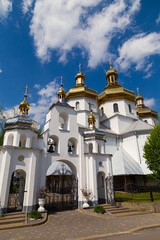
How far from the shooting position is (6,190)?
28.8ft

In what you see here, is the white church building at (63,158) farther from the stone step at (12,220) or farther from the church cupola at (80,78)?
the church cupola at (80,78)

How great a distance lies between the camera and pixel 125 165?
17.3m

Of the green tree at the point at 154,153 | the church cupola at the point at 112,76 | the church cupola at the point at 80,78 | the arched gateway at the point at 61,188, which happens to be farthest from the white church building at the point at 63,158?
the church cupola at the point at 112,76

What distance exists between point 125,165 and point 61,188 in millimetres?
7791

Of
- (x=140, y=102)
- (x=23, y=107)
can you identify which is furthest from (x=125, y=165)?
(x=140, y=102)

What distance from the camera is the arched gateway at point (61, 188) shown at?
10938 mm

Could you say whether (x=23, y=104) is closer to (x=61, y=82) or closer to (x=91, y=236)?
(x=61, y=82)

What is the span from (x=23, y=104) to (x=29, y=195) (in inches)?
269

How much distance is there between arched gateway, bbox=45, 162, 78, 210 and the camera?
10.9 meters

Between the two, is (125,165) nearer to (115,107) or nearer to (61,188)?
(61,188)

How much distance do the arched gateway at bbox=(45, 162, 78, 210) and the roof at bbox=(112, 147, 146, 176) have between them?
521 centimetres

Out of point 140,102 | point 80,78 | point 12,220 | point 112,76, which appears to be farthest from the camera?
point 140,102

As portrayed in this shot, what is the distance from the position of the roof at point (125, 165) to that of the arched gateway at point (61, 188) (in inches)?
205

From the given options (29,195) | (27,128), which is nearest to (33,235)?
(29,195)
